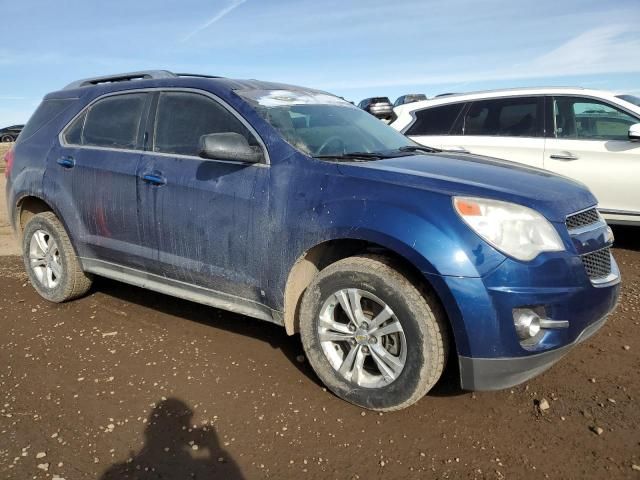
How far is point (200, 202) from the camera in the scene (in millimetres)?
3342

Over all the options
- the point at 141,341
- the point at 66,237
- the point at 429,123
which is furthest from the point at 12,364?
the point at 429,123

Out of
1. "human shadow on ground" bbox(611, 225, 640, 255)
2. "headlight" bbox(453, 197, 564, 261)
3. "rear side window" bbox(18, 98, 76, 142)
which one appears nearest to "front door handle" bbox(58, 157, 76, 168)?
"rear side window" bbox(18, 98, 76, 142)

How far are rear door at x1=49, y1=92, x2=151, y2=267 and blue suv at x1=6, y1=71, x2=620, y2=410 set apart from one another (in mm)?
13

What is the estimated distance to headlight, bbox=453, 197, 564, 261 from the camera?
2479 mm

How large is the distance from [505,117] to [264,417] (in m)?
4.96

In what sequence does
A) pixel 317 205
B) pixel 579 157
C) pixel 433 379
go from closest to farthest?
pixel 433 379, pixel 317 205, pixel 579 157

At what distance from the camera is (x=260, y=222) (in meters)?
3.10

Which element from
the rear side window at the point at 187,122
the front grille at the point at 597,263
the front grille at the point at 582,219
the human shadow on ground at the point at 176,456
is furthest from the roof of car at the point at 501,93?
the human shadow on ground at the point at 176,456

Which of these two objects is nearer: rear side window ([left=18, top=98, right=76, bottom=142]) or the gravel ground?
the gravel ground

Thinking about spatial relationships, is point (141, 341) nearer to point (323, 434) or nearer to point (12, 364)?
point (12, 364)

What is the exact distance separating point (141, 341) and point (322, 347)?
160 centimetres

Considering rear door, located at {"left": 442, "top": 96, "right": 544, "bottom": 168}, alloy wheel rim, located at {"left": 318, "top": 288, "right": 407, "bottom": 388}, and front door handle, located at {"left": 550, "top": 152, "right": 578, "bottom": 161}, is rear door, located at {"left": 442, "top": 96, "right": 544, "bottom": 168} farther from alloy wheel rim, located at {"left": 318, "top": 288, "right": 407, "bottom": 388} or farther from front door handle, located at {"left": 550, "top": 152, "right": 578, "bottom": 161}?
alloy wheel rim, located at {"left": 318, "top": 288, "right": 407, "bottom": 388}

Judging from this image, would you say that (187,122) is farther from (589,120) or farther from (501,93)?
(589,120)

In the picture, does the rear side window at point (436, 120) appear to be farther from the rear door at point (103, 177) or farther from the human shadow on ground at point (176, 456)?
the human shadow on ground at point (176, 456)
